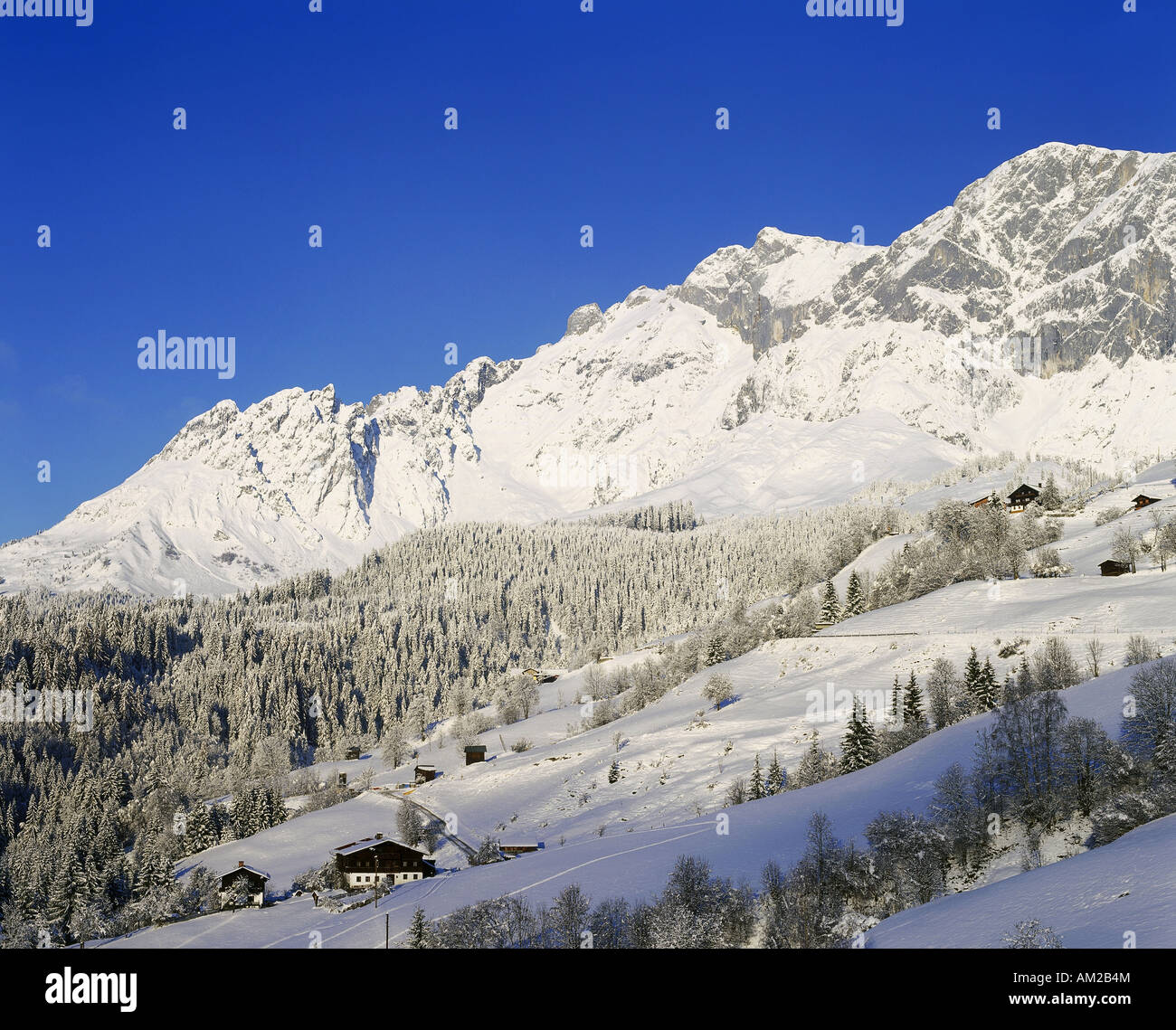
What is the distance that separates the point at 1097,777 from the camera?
43.4 metres

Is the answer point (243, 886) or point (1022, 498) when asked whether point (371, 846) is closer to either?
point (243, 886)

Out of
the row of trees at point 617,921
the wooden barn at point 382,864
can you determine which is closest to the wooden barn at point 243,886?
the wooden barn at point 382,864

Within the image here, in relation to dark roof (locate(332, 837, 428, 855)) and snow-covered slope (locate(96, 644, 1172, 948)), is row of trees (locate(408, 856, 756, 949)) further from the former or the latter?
dark roof (locate(332, 837, 428, 855))

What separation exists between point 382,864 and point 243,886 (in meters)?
11.6

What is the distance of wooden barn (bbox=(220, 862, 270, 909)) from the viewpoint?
71.9 m

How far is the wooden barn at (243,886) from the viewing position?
71.9 metres

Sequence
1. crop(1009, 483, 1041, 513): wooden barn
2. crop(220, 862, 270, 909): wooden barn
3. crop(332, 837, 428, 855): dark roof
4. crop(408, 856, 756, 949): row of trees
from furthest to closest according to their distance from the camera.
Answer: crop(1009, 483, 1041, 513): wooden barn, crop(220, 862, 270, 909): wooden barn, crop(332, 837, 428, 855): dark roof, crop(408, 856, 756, 949): row of trees

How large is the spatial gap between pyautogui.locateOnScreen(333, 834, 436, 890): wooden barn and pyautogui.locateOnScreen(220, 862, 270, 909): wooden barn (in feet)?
23.0

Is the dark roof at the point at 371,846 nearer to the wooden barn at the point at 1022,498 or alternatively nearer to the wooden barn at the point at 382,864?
the wooden barn at the point at 382,864

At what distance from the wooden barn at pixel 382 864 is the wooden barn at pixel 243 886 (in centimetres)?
700

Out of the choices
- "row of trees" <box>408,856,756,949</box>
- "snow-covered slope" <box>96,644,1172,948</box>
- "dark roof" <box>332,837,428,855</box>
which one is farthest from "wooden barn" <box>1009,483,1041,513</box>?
"row of trees" <box>408,856,756,949</box>

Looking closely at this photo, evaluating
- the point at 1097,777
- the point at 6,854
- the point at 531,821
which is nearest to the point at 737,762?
the point at 531,821
